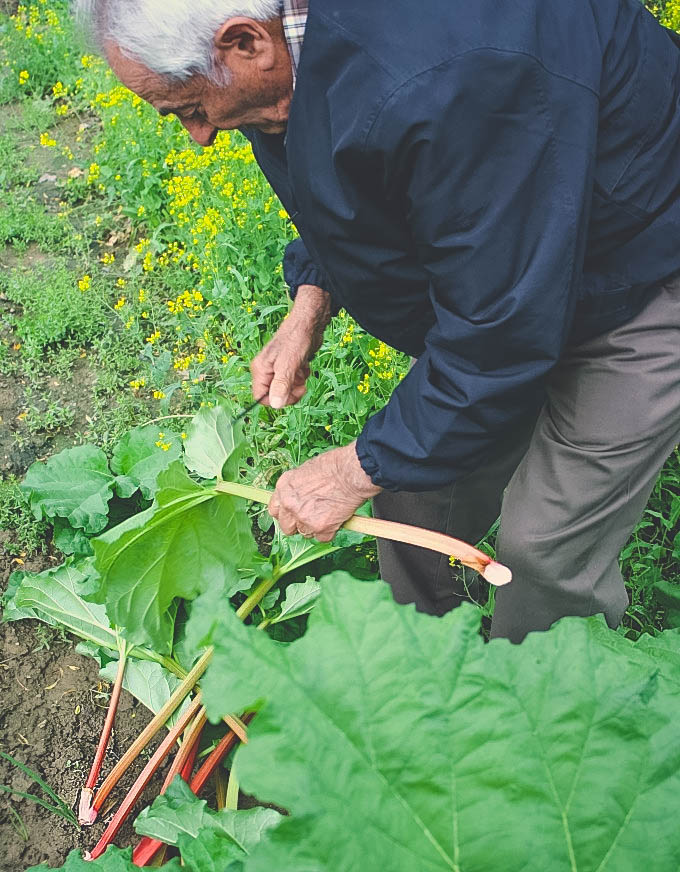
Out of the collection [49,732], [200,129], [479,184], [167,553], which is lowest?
[49,732]

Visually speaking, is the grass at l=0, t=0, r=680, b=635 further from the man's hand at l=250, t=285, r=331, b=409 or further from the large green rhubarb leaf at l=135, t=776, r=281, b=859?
the large green rhubarb leaf at l=135, t=776, r=281, b=859

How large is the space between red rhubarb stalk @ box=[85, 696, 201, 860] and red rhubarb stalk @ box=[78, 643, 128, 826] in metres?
0.08

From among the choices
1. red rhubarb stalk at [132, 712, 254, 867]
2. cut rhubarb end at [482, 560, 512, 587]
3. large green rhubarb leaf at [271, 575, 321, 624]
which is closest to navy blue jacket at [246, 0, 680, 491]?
cut rhubarb end at [482, 560, 512, 587]

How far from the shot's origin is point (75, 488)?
3.21m

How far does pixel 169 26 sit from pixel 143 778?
2023 millimetres

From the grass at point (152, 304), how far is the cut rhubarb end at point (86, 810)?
3.49ft

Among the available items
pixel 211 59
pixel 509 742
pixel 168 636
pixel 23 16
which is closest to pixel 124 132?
pixel 23 16

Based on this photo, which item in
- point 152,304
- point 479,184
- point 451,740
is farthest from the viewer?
point 152,304

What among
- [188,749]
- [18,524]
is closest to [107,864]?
[188,749]

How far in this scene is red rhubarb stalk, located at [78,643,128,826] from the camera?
272cm

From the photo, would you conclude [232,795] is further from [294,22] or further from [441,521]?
[294,22]

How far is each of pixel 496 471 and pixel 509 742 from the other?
5.26 ft

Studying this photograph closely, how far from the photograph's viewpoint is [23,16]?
6934 millimetres

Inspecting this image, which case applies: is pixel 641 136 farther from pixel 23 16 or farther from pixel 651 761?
pixel 23 16
